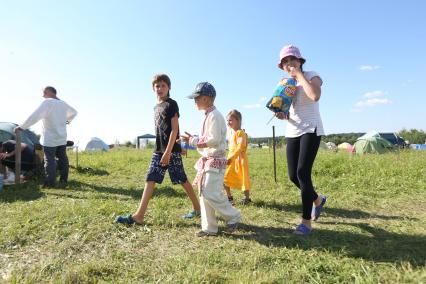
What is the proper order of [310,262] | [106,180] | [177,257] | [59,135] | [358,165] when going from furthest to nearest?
1. [358,165]
2. [106,180]
3. [59,135]
4. [177,257]
5. [310,262]

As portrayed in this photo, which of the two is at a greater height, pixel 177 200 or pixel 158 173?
pixel 158 173

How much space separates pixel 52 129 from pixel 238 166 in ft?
12.1

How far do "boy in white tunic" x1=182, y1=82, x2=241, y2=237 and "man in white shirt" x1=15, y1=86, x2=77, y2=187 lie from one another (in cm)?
389

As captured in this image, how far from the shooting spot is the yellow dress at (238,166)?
5086 millimetres

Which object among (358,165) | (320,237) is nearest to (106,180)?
(320,237)

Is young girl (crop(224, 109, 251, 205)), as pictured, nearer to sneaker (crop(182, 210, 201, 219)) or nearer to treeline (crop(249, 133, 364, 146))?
sneaker (crop(182, 210, 201, 219))

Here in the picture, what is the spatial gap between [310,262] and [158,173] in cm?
198

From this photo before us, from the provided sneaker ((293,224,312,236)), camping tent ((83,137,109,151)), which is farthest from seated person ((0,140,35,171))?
camping tent ((83,137,109,151))

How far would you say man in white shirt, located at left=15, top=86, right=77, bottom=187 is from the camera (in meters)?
6.22

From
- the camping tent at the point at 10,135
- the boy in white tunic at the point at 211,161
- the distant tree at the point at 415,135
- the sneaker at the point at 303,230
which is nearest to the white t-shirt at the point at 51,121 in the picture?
the camping tent at the point at 10,135

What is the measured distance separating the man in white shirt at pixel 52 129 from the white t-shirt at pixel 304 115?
469 cm

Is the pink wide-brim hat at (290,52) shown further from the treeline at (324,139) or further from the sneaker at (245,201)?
the treeline at (324,139)

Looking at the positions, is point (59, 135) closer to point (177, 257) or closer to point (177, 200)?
point (177, 200)

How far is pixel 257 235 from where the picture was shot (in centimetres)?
347
